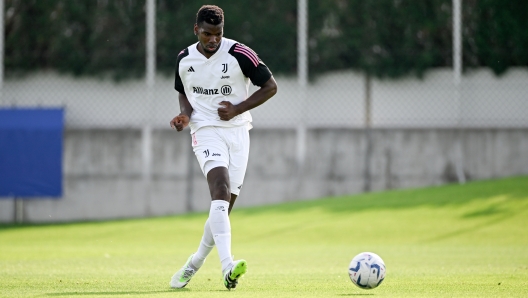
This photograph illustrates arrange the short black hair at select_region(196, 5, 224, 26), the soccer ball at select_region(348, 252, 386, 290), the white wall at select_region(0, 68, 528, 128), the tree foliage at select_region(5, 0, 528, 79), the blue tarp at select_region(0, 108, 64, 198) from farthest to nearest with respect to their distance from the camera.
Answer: the tree foliage at select_region(5, 0, 528, 79)
the white wall at select_region(0, 68, 528, 128)
the blue tarp at select_region(0, 108, 64, 198)
the short black hair at select_region(196, 5, 224, 26)
the soccer ball at select_region(348, 252, 386, 290)

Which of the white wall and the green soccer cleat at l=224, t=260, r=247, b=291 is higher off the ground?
the white wall

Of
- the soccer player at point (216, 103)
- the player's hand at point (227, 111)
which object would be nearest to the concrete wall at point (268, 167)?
the soccer player at point (216, 103)

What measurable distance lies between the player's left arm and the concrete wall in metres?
11.0

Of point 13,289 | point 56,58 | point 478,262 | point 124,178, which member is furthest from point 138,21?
point 13,289

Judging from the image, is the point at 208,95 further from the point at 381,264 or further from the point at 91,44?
the point at 91,44

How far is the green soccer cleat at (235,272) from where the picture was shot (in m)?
6.99

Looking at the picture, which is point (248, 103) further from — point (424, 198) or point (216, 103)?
point (424, 198)

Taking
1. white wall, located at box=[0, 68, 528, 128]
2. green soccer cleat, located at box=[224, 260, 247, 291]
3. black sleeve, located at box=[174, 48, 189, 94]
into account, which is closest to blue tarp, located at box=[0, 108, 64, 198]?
white wall, located at box=[0, 68, 528, 128]

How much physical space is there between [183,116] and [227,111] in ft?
1.33

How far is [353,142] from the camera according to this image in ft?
62.3

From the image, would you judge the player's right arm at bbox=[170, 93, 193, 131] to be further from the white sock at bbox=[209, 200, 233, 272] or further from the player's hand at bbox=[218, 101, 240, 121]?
the white sock at bbox=[209, 200, 233, 272]

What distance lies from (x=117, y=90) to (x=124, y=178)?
83.7 inches

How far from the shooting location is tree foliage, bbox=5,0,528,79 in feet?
62.0

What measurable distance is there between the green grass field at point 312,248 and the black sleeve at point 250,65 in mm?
1922
